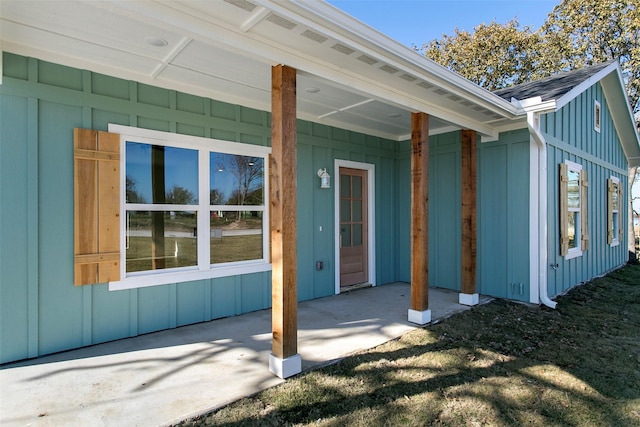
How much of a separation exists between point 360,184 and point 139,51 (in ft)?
12.7

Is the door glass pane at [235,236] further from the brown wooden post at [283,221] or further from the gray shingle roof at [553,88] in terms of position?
the gray shingle roof at [553,88]

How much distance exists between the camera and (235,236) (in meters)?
4.38

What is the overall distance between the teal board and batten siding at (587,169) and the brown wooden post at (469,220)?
52.1 inches

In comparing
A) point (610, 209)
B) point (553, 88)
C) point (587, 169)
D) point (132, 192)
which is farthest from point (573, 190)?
point (132, 192)

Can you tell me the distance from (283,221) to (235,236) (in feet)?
6.13

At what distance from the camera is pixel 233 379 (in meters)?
2.70

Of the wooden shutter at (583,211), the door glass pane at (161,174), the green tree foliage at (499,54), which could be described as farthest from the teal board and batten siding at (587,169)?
the green tree foliage at (499,54)

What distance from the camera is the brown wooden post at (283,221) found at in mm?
2699

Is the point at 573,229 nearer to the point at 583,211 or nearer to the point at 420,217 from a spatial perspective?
the point at 583,211

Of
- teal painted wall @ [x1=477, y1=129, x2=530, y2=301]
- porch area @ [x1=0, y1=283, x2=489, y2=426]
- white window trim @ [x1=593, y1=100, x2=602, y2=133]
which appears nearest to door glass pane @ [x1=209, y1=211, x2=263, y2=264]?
porch area @ [x1=0, y1=283, x2=489, y2=426]

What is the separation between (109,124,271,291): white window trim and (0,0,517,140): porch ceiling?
535mm

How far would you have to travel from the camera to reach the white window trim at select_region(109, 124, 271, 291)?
138 inches

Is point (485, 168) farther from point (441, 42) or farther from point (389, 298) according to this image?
point (441, 42)

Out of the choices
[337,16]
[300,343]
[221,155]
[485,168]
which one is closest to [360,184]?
[485,168]
